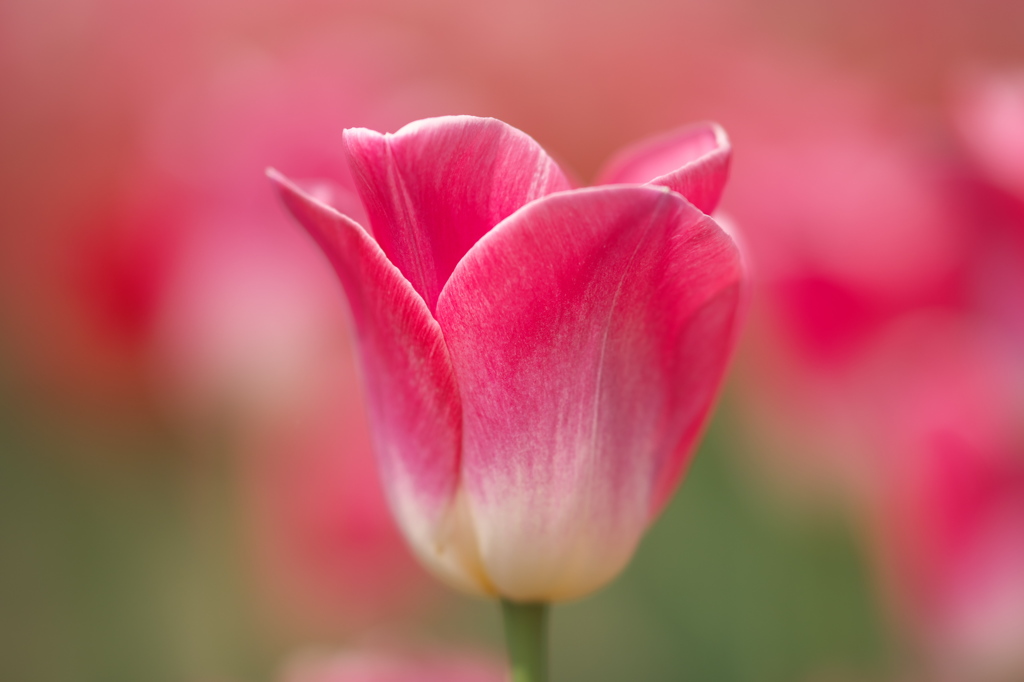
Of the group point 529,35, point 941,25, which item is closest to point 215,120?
point 529,35

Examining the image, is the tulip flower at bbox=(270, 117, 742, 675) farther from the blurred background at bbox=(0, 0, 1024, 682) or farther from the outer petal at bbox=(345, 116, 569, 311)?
the blurred background at bbox=(0, 0, 1024, 682)

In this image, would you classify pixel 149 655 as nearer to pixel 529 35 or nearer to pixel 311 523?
pixel 311 523

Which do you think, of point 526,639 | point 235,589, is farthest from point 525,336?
point 235,589

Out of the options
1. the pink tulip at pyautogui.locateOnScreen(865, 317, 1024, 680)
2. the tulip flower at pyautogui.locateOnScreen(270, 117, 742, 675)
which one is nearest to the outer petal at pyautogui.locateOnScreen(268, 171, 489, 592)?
the tulip flower at pyautogui.locateOnScreen(270, 117, 742, 675)

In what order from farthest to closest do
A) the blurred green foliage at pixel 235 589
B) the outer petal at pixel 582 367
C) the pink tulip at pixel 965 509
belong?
the blurred green foliage at pixel 235 589
the pink tulip at pixel 965 509
the outer petal at pixel 582 367

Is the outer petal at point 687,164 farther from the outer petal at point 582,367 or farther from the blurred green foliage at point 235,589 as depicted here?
the blurred green foliage at point 235,589

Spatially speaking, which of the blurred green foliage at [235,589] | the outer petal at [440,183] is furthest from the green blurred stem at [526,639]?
the blurred green foliage at [235,589]

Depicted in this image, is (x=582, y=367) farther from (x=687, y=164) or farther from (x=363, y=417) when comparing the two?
(x=363, y=417)

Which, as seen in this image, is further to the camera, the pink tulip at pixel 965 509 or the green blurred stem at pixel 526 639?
the pink tulip at pixel 965 509

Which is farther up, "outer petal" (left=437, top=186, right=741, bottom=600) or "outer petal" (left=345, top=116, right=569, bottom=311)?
"outer petal" (left=345, top=116, right=569, bottom=311)
